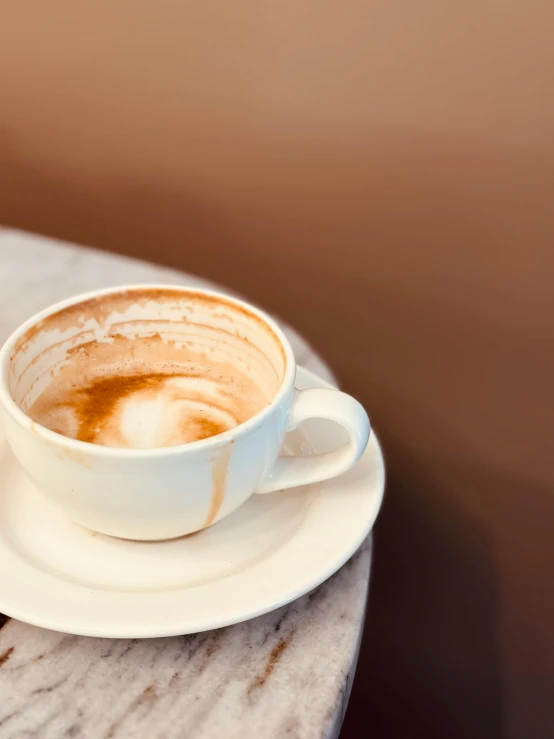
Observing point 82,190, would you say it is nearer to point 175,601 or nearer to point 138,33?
point 138,33

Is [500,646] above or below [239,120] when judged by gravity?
below

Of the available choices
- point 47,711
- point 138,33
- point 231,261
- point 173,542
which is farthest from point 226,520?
point 138,33

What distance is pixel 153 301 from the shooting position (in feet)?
1.52

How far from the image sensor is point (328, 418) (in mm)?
391

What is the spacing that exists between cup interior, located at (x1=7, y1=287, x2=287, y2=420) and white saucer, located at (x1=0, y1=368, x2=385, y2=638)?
0.24 ft

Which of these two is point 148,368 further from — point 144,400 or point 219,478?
point 219,478

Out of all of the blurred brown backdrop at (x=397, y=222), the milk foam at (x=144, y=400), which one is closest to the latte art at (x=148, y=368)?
the milk foam at (x=144, y=400)

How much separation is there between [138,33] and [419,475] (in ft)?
2.35

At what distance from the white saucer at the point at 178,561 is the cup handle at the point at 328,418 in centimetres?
2

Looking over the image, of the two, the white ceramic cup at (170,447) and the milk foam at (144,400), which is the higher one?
the white ceramic cup at (170,447)

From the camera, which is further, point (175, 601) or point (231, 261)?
point (231, 261)

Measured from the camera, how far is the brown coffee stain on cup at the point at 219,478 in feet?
1.12

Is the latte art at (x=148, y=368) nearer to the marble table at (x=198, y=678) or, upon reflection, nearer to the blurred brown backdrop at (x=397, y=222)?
the marble table at (x=198, y=678)

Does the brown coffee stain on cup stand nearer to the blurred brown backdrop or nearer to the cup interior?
the cup interior
